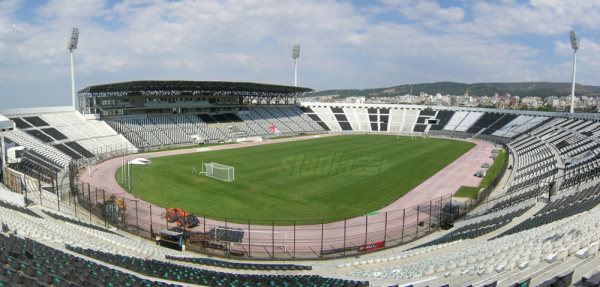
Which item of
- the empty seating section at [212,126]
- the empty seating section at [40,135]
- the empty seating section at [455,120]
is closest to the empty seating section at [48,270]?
the empty seating section at [40,135]

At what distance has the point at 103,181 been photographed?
34.2 m

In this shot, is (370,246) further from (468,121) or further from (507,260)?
(468,121)

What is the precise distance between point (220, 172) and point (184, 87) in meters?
31.9

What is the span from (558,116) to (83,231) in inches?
2934

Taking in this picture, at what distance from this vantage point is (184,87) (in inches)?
2506

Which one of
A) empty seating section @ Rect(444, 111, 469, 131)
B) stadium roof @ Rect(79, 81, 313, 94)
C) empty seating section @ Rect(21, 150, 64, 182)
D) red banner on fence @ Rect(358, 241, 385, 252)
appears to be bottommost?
red banner on fence @ Rect(358, 241, 385, 252)

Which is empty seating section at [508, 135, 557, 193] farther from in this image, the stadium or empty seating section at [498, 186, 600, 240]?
empty seating section at [498, 186, 600, 240]

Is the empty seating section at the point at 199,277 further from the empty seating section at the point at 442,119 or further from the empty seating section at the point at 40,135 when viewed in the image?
the empty seating section at the point at 442,119

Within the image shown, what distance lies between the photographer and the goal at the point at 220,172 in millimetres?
35000

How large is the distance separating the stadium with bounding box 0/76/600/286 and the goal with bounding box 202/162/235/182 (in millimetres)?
237

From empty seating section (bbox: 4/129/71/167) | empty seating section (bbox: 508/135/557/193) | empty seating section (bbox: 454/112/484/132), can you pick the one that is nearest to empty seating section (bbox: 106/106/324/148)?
empty seating section (bbox: 4/129/71/167)

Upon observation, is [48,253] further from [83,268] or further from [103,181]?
[103,181]

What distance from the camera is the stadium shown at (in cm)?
1141

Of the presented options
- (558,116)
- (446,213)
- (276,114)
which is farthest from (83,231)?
(558,116)
